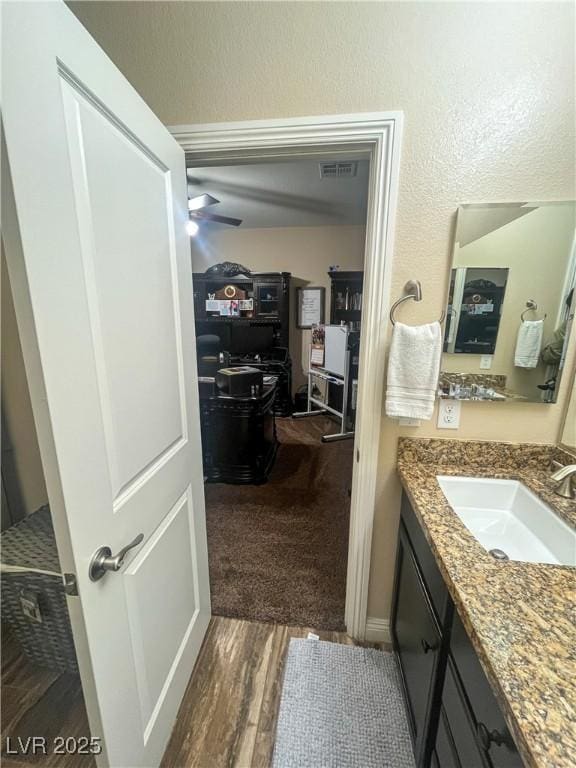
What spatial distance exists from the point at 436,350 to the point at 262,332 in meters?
3.81

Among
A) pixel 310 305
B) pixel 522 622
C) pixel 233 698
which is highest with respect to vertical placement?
pixel 310 305

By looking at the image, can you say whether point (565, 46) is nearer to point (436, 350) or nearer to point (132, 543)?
point (436, 350)

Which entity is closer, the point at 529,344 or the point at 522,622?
the point at 522,622

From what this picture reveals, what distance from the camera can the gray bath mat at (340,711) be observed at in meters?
1.06

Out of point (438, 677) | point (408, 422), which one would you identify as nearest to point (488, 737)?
point (438, 677)

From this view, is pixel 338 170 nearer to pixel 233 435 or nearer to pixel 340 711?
pixel 233 435

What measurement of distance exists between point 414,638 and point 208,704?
0.87 metres

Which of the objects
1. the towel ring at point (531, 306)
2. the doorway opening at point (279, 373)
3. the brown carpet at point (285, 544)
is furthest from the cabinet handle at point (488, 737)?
the towel ring at point (531, 306)

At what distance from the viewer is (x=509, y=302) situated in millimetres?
1137

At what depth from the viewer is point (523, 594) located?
680 mm

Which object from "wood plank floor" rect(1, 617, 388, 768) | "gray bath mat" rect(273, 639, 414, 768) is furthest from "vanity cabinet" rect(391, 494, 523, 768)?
"wood plank floor" rect(1, 617, 388, 768)

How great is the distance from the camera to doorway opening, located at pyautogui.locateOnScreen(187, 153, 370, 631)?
5.99 feet

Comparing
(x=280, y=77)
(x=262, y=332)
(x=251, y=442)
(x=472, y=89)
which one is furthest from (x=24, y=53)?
(x=262, y=332)

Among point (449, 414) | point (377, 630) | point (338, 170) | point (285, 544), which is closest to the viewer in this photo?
point (449, 414)
